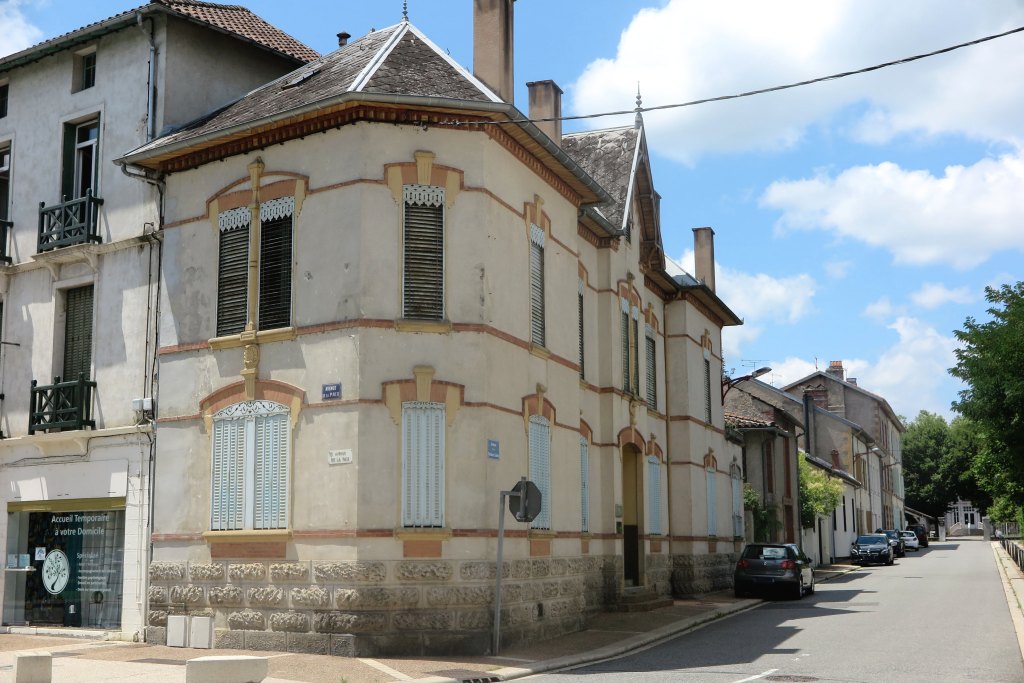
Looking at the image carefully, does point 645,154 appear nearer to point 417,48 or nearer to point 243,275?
point 417,48

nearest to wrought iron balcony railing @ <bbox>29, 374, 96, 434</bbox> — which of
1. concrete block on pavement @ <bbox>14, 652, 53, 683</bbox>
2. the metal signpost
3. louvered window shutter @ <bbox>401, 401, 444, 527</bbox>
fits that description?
louvered window shutter @ <bbox>401, 401, 444, 527</bbox>

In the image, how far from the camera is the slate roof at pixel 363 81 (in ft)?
56.1

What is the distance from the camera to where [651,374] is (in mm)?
28891

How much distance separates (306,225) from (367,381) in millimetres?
2898

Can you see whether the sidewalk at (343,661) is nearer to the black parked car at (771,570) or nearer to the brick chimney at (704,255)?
the black parked car at (771,570)

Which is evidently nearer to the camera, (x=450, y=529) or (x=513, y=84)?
(x=450, y=529)

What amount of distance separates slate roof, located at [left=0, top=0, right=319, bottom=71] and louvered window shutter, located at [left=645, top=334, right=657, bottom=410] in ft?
38.7

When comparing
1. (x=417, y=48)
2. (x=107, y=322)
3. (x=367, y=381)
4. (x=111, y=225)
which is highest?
(x=417, y=48)

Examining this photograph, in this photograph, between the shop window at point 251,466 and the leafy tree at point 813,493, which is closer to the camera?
the shop window at point 251,466

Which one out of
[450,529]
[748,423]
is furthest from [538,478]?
[748,423]

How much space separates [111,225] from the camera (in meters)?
19.9

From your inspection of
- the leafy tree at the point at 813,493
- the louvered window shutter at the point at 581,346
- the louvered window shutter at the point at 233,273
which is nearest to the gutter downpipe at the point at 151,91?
the louvered window shutter at the point at 233,273

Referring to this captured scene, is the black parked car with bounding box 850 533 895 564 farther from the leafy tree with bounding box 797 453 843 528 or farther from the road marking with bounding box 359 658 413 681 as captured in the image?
the road marking with bounding box 359 658 413 681

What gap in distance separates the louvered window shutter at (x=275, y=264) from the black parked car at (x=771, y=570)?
17.3m
